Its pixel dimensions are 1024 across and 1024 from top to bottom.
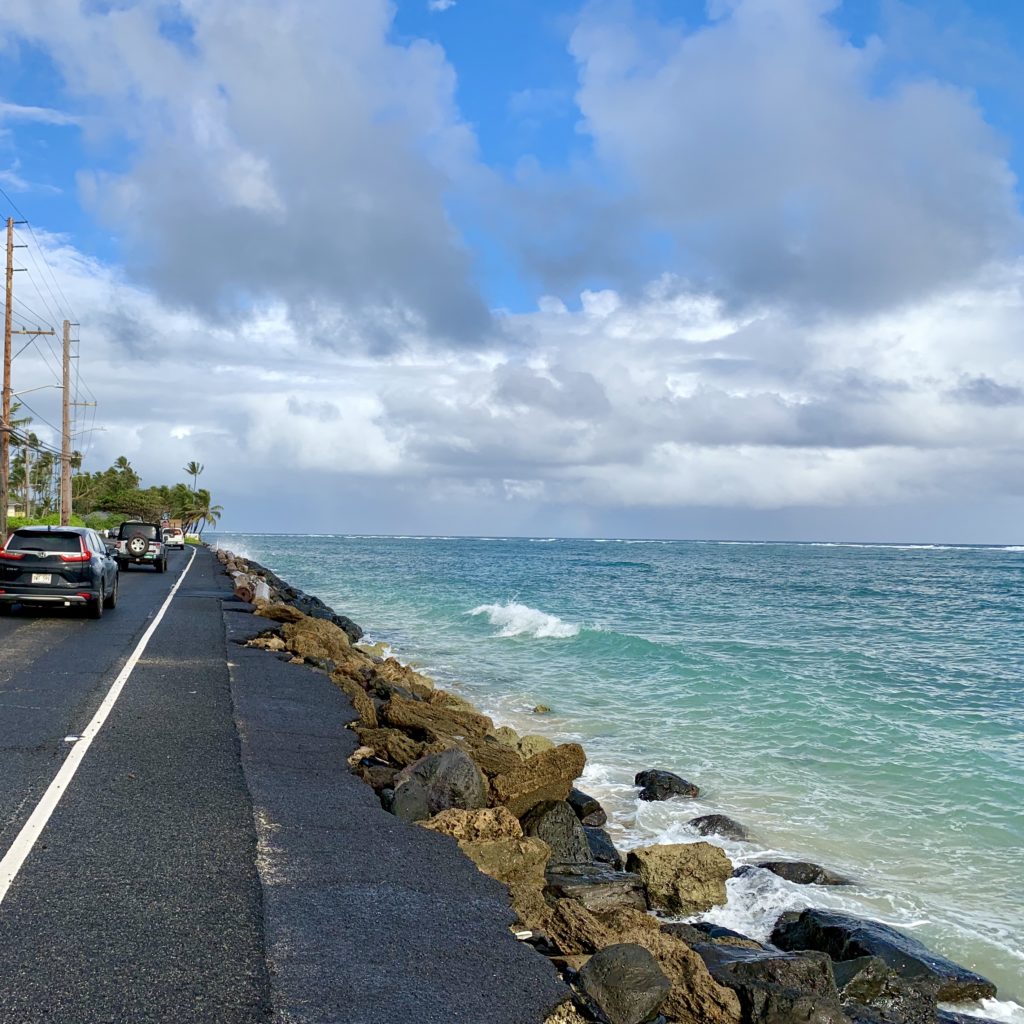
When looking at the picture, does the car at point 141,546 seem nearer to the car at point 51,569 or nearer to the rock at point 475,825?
the car at point 51,569

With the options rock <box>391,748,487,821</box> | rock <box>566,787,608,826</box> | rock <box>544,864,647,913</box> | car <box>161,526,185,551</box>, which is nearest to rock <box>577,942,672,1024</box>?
rock <box>544,864,647,913</box>

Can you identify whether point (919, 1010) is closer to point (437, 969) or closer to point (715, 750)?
point (437, 969)

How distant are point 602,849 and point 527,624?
22066mm

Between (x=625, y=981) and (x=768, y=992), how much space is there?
937 millimetres

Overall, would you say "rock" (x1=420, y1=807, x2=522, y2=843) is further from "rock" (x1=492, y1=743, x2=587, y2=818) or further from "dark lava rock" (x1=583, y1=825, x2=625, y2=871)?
"rock" (x1=492, y1=743, x2=587, y2=818)

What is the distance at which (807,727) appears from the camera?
50.5ft

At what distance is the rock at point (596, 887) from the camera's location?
6.28 m

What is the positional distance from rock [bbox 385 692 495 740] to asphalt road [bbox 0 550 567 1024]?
0.99 meters

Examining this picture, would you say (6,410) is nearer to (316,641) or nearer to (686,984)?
(316,641)

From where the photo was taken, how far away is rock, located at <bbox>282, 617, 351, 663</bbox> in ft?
49.2

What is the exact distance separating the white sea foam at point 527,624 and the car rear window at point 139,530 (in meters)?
14.0

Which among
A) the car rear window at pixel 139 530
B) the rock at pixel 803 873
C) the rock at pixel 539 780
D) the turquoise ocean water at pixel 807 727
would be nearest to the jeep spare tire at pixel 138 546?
the car rear window at pixel 139 530

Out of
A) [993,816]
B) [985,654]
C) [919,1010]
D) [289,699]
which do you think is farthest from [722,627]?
[919,1010]

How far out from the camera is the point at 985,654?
80.9ft
